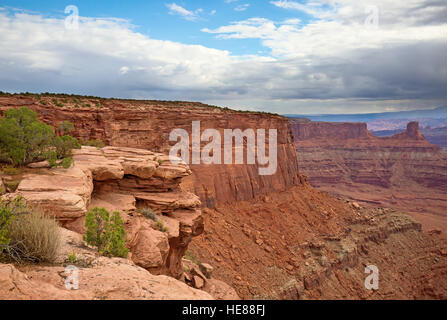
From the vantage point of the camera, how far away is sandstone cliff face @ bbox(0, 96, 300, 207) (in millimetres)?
24703

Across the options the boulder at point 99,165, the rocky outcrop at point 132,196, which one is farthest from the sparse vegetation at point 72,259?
the boulder at point 99,165

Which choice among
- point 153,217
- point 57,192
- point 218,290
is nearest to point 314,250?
point 218,290

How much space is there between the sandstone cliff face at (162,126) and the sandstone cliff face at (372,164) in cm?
6390

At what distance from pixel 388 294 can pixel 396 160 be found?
328 ft

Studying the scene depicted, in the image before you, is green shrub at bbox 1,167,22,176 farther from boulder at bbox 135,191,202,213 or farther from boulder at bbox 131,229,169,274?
boulder at bbox 135,191,202,213

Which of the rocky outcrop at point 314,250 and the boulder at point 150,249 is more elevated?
the boulder at point 150,249

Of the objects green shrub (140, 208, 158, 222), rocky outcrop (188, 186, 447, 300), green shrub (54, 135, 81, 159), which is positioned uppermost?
green shrub (54, 135, 81, 159)

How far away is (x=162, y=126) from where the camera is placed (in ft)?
95.7

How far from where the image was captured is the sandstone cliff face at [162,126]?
2470 cm

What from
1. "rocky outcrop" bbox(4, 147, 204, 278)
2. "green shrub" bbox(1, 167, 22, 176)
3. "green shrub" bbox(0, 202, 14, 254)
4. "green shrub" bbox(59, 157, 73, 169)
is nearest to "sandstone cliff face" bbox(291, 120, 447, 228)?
"rocky outcrop" bbox(4, 147, 204, 278)

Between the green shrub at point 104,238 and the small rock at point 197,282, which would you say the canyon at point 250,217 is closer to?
the small rock at point 197,282

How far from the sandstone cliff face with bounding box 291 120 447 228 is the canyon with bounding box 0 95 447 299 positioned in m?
53.3

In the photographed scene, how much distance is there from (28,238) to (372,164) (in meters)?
125
